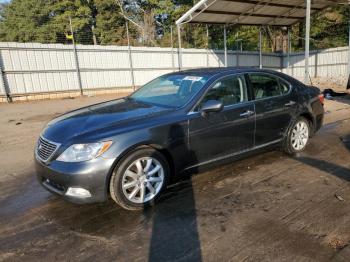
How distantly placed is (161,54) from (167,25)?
589 inches

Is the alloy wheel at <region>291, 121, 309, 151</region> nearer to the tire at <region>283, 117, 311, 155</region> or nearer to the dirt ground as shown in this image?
the tire at <region>283, 117, 311, 155</region>

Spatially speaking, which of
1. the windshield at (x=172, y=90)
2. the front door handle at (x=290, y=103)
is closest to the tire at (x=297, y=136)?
the front door handle at (x=290, y=103)

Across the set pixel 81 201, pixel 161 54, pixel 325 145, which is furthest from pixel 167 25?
pixel 81 201

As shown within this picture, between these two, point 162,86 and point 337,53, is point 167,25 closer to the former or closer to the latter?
point 337,53

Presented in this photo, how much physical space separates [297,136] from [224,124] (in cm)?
191

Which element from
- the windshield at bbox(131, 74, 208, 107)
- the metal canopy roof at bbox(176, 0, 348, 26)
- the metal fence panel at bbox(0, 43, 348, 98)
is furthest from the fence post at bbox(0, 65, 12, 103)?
the windshield at bbox(131, 74, 208, 107)

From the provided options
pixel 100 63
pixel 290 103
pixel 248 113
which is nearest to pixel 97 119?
pixel 248 113

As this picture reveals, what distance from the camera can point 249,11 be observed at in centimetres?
1773

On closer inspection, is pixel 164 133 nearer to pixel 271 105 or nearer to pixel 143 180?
pixel 143 180

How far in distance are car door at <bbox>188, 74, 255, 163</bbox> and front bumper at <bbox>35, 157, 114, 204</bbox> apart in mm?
1194

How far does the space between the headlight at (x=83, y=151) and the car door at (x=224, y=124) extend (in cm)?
117

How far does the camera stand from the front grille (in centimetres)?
350

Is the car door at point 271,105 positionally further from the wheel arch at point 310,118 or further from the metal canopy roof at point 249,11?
the metal canopy roof at point 249,11

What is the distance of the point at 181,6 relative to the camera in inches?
1367
